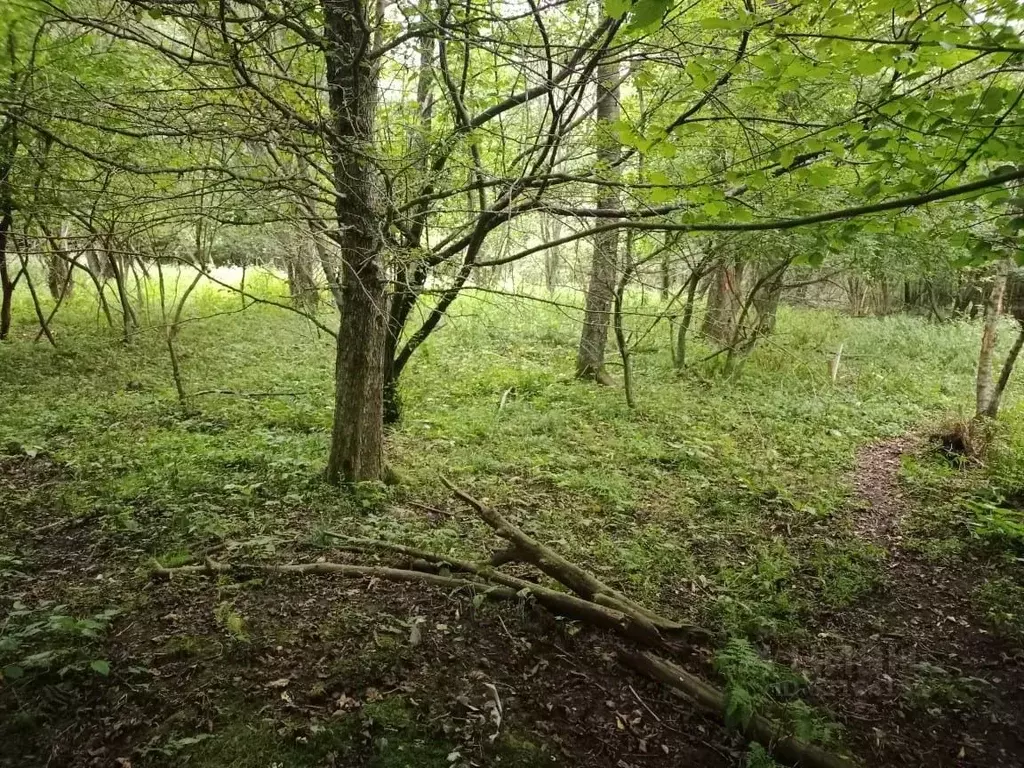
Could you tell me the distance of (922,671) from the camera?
12.3 ft

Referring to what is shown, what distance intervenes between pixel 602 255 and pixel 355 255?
10.4ft

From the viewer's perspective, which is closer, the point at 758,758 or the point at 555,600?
the point at 758,758

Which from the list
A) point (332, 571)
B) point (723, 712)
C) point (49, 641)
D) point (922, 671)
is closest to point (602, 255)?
point (332, 571)

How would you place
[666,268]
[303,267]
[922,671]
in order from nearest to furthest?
[922,671]
[666,268]
[303,267]

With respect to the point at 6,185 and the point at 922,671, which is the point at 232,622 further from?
the point at 922,671

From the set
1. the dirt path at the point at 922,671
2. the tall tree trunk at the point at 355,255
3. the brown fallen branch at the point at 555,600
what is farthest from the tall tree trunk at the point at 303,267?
the dirt path at the point at 922,671

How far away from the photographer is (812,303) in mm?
22203

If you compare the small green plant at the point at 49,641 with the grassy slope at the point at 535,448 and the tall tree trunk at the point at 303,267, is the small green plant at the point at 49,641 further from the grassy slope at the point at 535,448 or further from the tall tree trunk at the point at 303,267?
the tall tree trunk at the point at 303,267

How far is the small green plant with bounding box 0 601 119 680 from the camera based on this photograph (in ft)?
10.0

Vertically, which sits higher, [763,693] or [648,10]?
[648,10]

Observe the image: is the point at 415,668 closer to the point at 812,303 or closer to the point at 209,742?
the point at 209,742

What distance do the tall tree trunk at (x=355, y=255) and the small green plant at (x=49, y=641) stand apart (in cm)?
235

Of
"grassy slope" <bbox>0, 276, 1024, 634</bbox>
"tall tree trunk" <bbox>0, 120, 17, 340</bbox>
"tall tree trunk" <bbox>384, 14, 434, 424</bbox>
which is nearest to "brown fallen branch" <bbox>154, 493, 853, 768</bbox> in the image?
"grassy slope" <bbox>0, 276, 1024, 634</bbox>

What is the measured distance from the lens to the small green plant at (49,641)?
3.05 m
